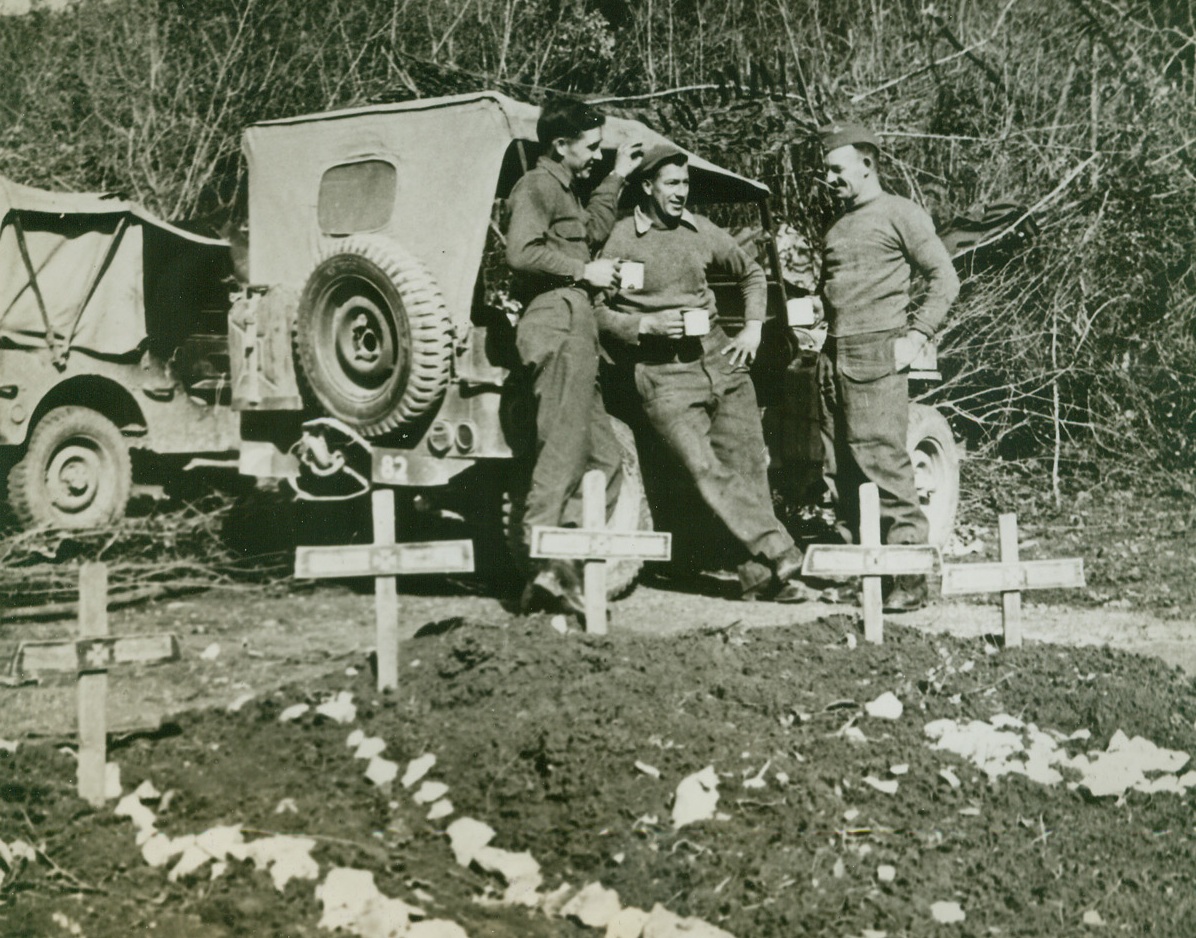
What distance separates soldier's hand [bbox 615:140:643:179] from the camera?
6.82m

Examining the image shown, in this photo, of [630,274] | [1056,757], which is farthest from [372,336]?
[1056,757]

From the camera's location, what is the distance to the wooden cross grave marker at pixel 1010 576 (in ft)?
18.0

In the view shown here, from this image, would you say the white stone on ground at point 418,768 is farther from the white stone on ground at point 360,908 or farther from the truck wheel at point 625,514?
the truck wheel at point 625,514

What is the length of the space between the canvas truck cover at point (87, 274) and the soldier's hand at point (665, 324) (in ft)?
10.8

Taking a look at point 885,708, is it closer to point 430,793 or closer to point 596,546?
point 596,546

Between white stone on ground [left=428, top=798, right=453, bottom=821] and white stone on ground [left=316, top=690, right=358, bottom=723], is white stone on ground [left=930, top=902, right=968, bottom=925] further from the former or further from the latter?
white stone on ground [left=316, top=690, right=358, bottom=723]

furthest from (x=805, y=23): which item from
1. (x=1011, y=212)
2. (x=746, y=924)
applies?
(x=746, y=924)

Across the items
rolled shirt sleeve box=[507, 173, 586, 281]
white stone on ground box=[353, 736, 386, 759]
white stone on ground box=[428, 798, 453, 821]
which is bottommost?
white stone on ground box=[428, 798, 453, 821]

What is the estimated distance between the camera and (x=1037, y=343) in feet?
31.3

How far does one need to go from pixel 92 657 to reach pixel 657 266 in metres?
3.45

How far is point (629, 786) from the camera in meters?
4.04

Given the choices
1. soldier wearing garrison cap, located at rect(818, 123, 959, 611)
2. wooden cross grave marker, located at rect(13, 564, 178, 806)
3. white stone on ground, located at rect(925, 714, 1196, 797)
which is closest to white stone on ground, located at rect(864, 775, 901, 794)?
white stone on ground, located at rect(925, 714, 1196, 797)

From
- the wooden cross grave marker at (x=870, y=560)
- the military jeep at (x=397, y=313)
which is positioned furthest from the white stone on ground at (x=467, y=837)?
the military jeep at (x=397, y=313)

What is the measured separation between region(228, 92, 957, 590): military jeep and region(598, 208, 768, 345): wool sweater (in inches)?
21.0
